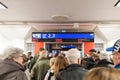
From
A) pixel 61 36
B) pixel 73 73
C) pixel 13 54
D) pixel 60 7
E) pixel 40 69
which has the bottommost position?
pixel 40 69

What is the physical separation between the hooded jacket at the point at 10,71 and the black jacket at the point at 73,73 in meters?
0.53

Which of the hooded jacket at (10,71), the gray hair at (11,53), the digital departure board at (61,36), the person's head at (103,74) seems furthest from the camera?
the digital departure board at (61,36)

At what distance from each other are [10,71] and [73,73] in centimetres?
83

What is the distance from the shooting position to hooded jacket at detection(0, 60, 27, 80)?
2.74 meters

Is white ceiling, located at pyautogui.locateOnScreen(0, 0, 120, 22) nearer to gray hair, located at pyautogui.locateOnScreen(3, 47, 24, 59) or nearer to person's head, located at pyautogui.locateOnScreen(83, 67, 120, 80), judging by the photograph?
gray hair, located at pyautogui.locateOnScreen(3, 47, 24, 59)

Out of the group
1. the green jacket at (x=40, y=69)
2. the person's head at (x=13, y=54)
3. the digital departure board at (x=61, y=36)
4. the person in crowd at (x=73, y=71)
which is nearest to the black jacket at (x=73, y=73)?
the person in crowd at (x=73, y=71)

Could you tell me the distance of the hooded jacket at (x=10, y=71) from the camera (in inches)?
108

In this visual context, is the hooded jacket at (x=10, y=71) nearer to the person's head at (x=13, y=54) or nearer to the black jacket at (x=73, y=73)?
the person's head at (x=13, y=54)

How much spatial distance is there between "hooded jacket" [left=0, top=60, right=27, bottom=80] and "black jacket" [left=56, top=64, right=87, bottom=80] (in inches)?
21.0

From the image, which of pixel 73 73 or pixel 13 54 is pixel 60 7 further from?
pixel 73 73

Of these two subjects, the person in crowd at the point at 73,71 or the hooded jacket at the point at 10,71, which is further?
the person in crowd at the point at 73,71

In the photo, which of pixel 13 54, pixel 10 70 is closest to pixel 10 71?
pixel 10 70

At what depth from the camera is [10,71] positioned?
9.07 ft

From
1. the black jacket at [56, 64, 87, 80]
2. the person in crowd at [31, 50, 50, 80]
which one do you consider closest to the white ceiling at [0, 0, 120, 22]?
the person in crowd at [31, 50, 50, 80]
